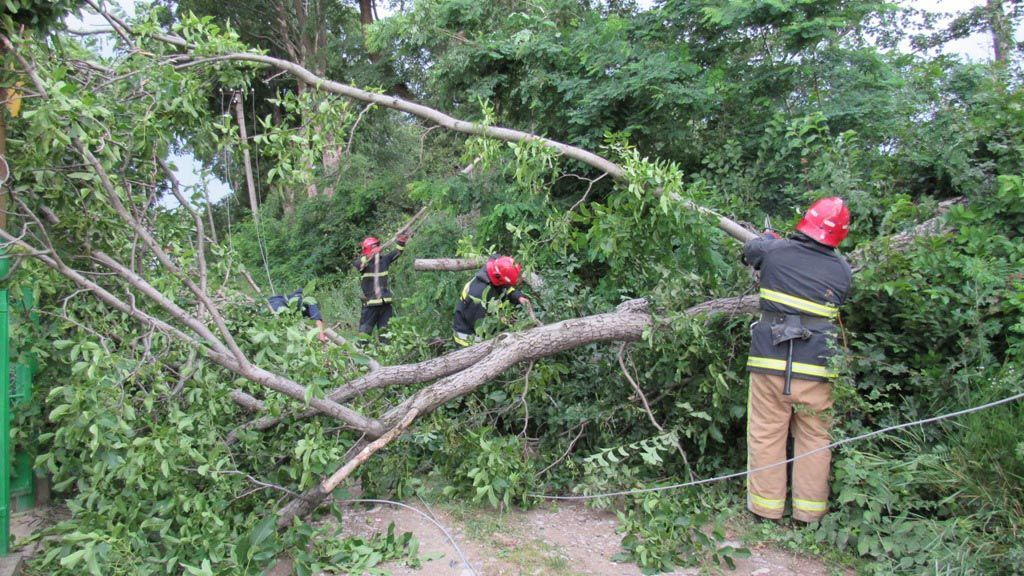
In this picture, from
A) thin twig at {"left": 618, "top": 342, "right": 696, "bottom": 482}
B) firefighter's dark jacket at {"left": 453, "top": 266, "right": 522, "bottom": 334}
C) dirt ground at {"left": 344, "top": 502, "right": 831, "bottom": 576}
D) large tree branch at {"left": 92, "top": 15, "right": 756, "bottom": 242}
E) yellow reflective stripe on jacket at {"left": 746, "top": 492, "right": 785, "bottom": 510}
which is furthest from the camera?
firefighter's dark jacket at {"left": 453, "top": 266, "right": 522, "bottom": 334}

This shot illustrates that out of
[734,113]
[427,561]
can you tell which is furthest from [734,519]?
[734,113]

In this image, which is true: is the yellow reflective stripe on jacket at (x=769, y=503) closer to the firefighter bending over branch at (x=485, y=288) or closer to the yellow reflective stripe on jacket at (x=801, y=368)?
the yellow reflective stripe on jacket at (x=801, y=368)

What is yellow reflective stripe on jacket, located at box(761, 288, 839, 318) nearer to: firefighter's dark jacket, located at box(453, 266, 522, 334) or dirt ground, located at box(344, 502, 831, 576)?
dirt ground, located at box(344, 502, 831, 576)

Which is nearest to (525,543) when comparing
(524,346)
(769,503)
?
(524,346)

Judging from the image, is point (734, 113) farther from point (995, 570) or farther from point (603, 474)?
point (995, 570)

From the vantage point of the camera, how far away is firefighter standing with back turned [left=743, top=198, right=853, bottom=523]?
3.44 m

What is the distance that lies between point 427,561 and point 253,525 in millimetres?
856

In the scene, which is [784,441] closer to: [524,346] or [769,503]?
[769,503]

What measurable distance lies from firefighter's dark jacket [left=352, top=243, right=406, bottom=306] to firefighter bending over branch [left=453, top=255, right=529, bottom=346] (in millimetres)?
2686

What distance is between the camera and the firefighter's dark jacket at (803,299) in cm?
344

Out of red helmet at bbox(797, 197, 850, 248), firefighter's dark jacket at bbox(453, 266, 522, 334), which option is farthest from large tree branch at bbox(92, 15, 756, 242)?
firefighter's dark jacket at bbox(453, 266, 522, 334)

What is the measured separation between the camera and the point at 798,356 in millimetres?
3443

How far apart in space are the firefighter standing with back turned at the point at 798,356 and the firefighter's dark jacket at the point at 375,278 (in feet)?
16.6

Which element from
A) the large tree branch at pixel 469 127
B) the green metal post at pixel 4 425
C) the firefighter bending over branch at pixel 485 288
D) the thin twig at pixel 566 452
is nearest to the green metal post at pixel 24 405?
the green metal post at pixel 4 425
